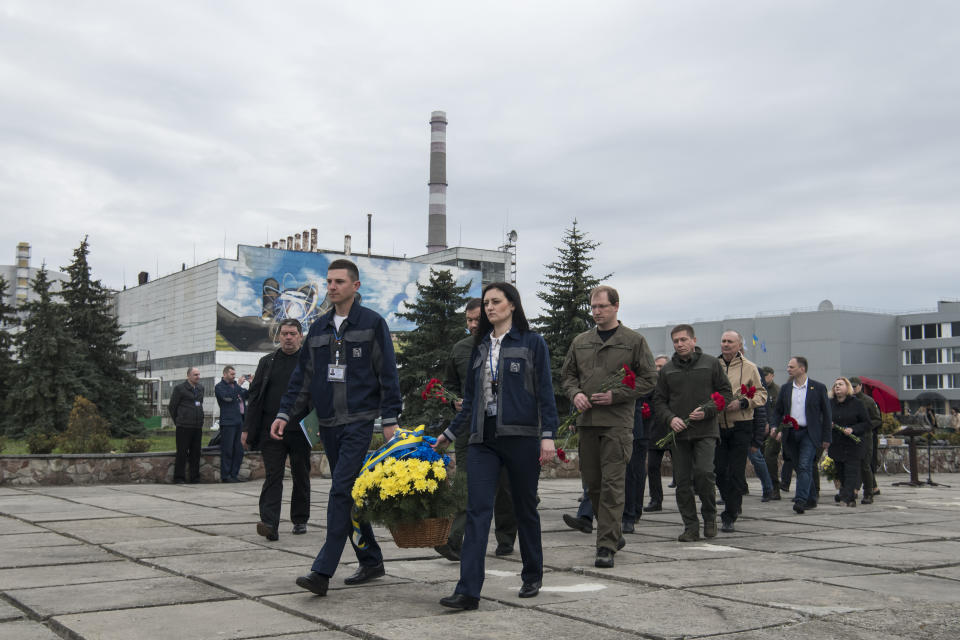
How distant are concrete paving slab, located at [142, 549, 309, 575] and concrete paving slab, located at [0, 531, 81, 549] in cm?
129

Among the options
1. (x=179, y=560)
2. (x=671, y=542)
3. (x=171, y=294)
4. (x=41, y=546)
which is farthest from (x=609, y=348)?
(x=171, y=294)

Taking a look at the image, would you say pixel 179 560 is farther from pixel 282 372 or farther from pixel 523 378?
pixel 523 378

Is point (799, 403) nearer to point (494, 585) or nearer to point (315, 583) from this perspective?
point (494, 585)

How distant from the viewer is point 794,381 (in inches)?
456

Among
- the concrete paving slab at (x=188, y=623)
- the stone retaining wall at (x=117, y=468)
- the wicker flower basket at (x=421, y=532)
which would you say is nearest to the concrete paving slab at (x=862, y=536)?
the wicker flower basket at (x=421, y=532)

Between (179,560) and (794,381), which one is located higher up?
(794,381)

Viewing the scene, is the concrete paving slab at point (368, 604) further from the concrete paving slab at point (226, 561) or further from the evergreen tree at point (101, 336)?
the evergreen tree at point (101, 336)

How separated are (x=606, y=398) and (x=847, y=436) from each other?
625 cm

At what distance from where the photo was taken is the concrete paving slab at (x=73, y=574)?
18.7ft

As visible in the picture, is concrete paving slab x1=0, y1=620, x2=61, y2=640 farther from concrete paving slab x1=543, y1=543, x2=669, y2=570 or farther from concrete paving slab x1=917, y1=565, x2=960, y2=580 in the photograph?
concrete paving slab x1=917, y1=565, x2=960, y2=580

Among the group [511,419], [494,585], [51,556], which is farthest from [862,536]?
[51,556]

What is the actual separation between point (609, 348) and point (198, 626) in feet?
12.6

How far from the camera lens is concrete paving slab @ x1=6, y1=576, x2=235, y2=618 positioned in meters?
4.95

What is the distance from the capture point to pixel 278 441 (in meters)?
8.30
